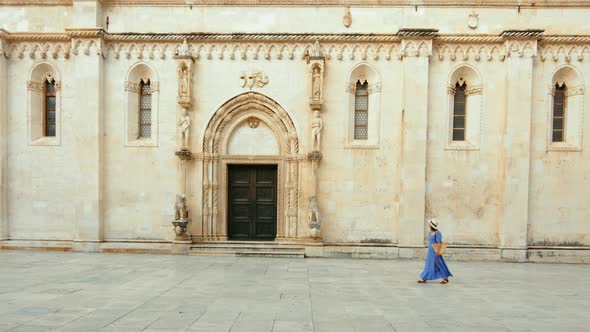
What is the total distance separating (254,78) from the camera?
14.7 metres

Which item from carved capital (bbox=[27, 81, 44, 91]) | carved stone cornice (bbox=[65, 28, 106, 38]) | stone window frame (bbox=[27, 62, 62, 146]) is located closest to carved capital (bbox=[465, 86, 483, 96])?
carved stone cornice (bbox=[65, 28, 106, 38])

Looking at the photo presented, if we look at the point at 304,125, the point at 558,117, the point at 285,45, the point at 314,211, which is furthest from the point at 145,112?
the point at 558,117

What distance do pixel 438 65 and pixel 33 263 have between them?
14819 mm

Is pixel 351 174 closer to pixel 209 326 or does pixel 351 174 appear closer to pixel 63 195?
pixel 209 326

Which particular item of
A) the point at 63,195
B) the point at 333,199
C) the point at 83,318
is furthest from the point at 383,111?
the point at 63,195

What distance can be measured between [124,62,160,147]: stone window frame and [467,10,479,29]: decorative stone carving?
458 inches

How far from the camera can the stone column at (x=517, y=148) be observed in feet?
45.8

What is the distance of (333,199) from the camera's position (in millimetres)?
14625

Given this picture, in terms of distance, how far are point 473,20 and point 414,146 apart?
5.06m

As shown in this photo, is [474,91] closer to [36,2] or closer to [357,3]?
[357,3]

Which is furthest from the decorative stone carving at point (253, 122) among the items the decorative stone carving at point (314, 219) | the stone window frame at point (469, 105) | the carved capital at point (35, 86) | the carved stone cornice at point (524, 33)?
the carved stone cornice at point (524, 33)

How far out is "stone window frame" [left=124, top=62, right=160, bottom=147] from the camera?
14.8m

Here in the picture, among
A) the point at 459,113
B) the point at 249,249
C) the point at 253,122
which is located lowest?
the point at 249,249

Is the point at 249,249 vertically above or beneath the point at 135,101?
beneath
